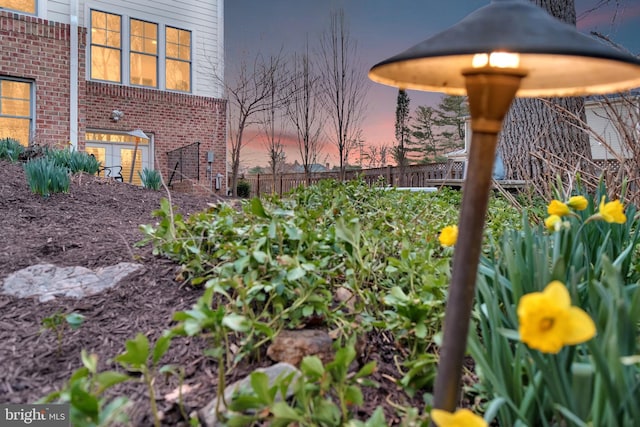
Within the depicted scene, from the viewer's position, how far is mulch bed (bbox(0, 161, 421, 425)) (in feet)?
3.85

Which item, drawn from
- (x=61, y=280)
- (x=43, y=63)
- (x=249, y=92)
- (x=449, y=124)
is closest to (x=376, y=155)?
(x=249, y=92)

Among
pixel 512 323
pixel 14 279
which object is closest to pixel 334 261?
pixel 512 323

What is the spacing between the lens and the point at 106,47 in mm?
9516

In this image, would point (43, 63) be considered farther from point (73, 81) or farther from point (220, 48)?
point (220, 48)

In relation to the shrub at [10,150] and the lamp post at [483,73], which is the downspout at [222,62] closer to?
the shrub at [10,150]

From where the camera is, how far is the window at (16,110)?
804 centimetres

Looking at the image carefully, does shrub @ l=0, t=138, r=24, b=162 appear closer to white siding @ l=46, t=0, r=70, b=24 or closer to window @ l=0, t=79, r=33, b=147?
window @ l=0, t=79, r=33, b=147

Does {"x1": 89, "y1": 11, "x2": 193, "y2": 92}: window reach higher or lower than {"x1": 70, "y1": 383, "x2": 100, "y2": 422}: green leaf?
higher

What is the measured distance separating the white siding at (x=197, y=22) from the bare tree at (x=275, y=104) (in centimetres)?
126

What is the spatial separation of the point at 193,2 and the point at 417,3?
6.65 metres

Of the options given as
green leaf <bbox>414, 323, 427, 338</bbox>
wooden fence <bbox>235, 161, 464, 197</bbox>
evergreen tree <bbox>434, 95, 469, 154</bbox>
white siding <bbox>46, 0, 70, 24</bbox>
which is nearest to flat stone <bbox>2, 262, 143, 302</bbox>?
green leaf <bbox>414, 323, 427, 338</bbox>

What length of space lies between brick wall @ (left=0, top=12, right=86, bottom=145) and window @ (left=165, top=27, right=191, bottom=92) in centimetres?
233

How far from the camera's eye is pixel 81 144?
848 cm

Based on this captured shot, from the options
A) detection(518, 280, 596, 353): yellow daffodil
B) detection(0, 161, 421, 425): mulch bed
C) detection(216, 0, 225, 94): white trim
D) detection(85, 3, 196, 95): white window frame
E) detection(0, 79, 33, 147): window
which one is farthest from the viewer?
detection(216, 0, 225, 94): white trim
